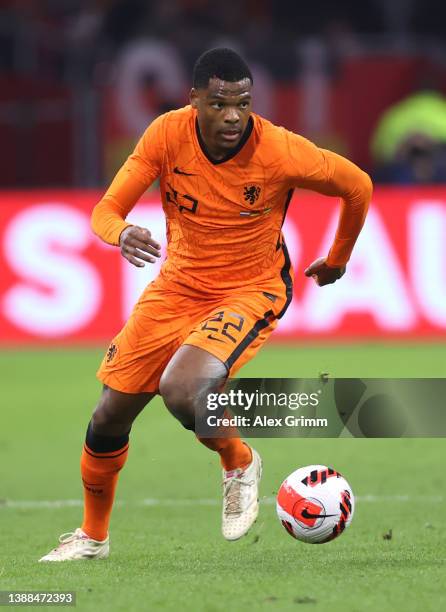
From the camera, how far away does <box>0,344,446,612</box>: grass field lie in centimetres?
526

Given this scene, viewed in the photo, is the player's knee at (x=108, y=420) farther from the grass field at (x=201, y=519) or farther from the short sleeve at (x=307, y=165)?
the short sleeve at (x=307, y=165)

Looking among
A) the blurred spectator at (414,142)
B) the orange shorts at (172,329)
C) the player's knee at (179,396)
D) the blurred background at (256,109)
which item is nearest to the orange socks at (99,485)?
the orange shorts at (172,329)

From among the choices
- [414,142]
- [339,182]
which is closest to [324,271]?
[339,182]

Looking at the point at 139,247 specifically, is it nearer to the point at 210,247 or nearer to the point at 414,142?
the point at 210,247

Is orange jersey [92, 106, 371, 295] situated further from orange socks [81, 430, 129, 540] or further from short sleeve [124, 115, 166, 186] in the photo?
orange socks [81, 430, 129, 540]

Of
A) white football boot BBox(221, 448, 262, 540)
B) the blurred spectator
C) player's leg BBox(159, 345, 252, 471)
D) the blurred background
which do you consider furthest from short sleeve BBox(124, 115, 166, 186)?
the blurred spectator

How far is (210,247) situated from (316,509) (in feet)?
3.91

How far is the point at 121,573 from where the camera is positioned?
5758 mm

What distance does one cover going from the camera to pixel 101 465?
6.26 metres

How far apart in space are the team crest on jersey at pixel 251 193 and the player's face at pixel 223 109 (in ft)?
0.65

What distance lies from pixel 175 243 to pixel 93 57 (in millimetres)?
10953

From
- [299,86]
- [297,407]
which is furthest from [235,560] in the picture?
[299,86]

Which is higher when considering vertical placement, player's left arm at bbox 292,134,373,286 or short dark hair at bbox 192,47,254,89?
short dark hair at bbox 192,47,254,89

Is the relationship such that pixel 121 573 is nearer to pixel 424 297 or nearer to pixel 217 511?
pixel 217 511
